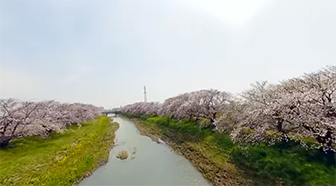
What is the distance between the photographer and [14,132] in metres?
20.8

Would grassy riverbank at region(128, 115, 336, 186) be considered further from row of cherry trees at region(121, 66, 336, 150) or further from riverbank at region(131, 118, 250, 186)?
row of cherry trees at region(121, 66, 336, 150)

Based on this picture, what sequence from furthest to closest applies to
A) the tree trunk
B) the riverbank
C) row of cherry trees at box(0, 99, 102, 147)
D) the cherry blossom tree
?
row of cherry trees at box(0, 99, 102, 147)
the tree trunk
the riverbank
the cherry blossom tree

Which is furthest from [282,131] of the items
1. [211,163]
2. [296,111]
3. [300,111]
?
[211,163]

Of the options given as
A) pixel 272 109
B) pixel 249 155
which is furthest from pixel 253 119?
pixel 249 155

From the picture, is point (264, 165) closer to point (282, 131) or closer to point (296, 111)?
point (282, 131)

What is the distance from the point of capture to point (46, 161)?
16016 mm

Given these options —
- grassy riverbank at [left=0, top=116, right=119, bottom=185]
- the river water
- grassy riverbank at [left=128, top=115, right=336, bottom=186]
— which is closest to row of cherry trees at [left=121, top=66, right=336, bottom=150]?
grassy riverbank at [left=128, top=115, right=336, bottom=186]

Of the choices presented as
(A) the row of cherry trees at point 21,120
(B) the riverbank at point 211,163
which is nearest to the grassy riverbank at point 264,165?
(B) the riverbank at point 211,163

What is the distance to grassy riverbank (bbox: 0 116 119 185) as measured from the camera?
1296cm

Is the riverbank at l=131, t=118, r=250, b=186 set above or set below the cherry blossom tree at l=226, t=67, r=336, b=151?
below

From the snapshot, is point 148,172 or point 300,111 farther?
point 148,172

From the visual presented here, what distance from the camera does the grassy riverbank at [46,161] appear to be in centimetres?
1296

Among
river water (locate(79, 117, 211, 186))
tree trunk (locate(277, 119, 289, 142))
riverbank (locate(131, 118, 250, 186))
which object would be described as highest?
tree trunk (locate(277, 119, 289, 142))

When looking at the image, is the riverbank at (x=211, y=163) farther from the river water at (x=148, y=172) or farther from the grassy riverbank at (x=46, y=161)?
the grassy riverbank at (x=46, y=161)
